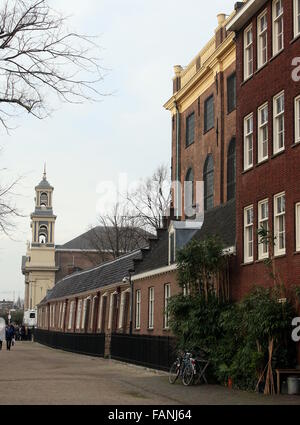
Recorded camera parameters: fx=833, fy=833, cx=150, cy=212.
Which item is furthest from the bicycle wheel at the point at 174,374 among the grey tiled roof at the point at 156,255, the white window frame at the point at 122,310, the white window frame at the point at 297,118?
the white window frame at the point at 122,310

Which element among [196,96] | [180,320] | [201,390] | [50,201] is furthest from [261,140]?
[50,201]

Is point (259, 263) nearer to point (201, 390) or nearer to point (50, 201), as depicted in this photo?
point (201, 390)

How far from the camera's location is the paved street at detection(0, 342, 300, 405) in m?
20.1

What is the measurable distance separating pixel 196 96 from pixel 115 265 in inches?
459

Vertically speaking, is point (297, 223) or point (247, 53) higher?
point (247, 53)

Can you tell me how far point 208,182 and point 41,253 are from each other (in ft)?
259

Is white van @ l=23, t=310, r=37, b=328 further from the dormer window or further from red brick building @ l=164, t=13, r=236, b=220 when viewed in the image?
the dormer window

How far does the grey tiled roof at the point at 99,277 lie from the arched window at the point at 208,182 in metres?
4.82

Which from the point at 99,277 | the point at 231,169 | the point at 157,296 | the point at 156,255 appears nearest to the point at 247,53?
the point at 157,296

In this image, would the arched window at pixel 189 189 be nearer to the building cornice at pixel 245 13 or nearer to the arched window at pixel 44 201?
the building cornice at pixel 245 13

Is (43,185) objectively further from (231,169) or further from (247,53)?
(247,53)

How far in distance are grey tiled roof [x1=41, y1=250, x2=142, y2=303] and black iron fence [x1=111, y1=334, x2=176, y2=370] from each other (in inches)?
281

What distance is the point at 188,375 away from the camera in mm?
25234

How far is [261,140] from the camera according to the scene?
2733cm
